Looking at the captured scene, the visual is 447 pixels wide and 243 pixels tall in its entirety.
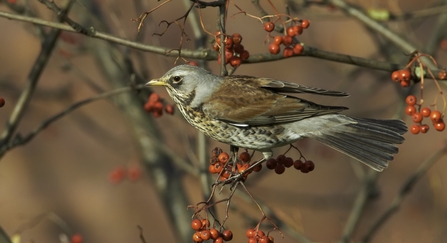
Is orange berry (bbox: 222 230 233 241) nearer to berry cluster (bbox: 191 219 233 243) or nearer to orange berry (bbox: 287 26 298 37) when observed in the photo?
berry cluster (bbox: 191 219 233 243)

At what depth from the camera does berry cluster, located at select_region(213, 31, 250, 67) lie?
3.39m

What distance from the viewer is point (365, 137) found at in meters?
4.06

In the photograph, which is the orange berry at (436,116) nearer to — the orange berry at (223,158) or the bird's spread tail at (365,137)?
the bird's spread tail at (365,137)

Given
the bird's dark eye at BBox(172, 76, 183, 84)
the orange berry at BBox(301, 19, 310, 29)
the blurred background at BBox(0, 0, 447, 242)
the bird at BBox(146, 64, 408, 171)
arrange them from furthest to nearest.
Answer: the blurred background at BBox(0, 0, 447, 242) < the bird's dark eye at BBox(172, 76, 183, 84) < the bird at BBox(146, 64, 408, 171) < the orange berry at BBox(301, 19, 310, 29)

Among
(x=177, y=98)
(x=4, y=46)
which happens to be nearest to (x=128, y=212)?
(x=4, y=46)

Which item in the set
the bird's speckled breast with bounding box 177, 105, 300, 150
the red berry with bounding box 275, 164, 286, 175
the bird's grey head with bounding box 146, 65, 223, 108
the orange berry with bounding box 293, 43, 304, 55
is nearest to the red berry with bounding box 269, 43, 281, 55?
the orange berry with bounding box 293, 43, 304, 55

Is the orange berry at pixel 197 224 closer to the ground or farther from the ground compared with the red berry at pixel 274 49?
closer to the ground

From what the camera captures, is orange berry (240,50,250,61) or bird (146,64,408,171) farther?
bird (146,64,408,171)

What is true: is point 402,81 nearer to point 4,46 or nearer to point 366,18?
point 366,18

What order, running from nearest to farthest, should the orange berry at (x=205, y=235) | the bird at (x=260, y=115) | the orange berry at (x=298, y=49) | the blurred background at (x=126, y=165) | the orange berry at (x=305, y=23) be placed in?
the orange berry at (x=205, y=235) → the orange berry at (x=298, y=49) → the orange berry at (x=305, y=23) → the bird at (x=260, y=115) → the blurred background at (x=126, y=165)

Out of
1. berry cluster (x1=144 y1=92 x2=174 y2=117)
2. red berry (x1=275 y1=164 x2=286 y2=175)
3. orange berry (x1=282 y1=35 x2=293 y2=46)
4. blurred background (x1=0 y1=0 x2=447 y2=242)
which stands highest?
blurred background (x1=0 y1=0 x2=447 y2=242)

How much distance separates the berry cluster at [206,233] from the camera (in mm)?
3096

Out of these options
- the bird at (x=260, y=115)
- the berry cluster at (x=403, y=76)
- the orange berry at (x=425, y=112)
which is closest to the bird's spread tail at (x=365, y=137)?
the bird at (x=260, y=115)

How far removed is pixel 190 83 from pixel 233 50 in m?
0.55
